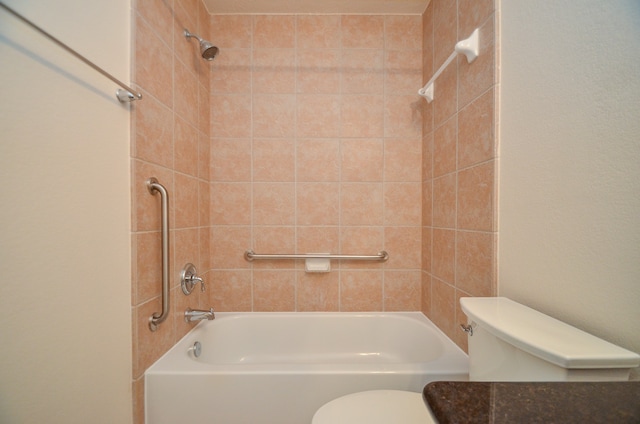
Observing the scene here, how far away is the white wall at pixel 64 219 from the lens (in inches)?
22.2

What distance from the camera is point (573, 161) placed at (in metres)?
0.65

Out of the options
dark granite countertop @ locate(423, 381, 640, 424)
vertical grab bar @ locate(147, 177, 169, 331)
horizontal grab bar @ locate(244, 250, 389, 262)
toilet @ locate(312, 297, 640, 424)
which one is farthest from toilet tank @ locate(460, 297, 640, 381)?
vertical grab bar @ locate(147, 177, 169, 331)

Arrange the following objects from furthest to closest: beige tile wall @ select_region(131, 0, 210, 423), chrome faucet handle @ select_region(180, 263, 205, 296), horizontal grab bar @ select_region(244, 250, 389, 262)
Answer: horizontal grab bar @ select_region(244, 250, 389, 262), chrome faucet handle @ select_region(180, 263, 205, 296), beige tile wall @ select_region(131, 0, 210, 423)

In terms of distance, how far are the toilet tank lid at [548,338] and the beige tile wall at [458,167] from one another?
250 millimetres

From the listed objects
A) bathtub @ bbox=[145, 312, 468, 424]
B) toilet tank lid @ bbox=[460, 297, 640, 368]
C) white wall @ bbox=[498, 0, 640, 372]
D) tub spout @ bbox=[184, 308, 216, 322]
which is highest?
white wall @ bbox=[498, 0, 640, 372]

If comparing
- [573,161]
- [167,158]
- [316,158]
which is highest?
[316,158]

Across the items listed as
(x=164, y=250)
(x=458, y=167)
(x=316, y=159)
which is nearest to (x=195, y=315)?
(x=164, y=250)

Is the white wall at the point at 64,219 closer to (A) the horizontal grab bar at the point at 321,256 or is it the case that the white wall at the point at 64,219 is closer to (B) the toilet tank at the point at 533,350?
(A) the horizontal grab bar at the point at 321,256

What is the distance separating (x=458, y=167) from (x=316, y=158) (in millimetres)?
812

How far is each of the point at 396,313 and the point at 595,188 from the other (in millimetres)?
1243

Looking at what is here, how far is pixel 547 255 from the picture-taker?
0.73 m

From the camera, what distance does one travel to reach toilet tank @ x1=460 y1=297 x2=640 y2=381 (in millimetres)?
491

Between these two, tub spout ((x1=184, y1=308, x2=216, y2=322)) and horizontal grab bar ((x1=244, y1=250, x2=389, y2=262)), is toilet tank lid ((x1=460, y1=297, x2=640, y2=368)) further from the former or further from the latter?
tub spout ((x1=184, y1=308, x2=216, y2=322))

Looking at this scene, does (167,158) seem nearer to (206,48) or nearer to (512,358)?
(206,48)
